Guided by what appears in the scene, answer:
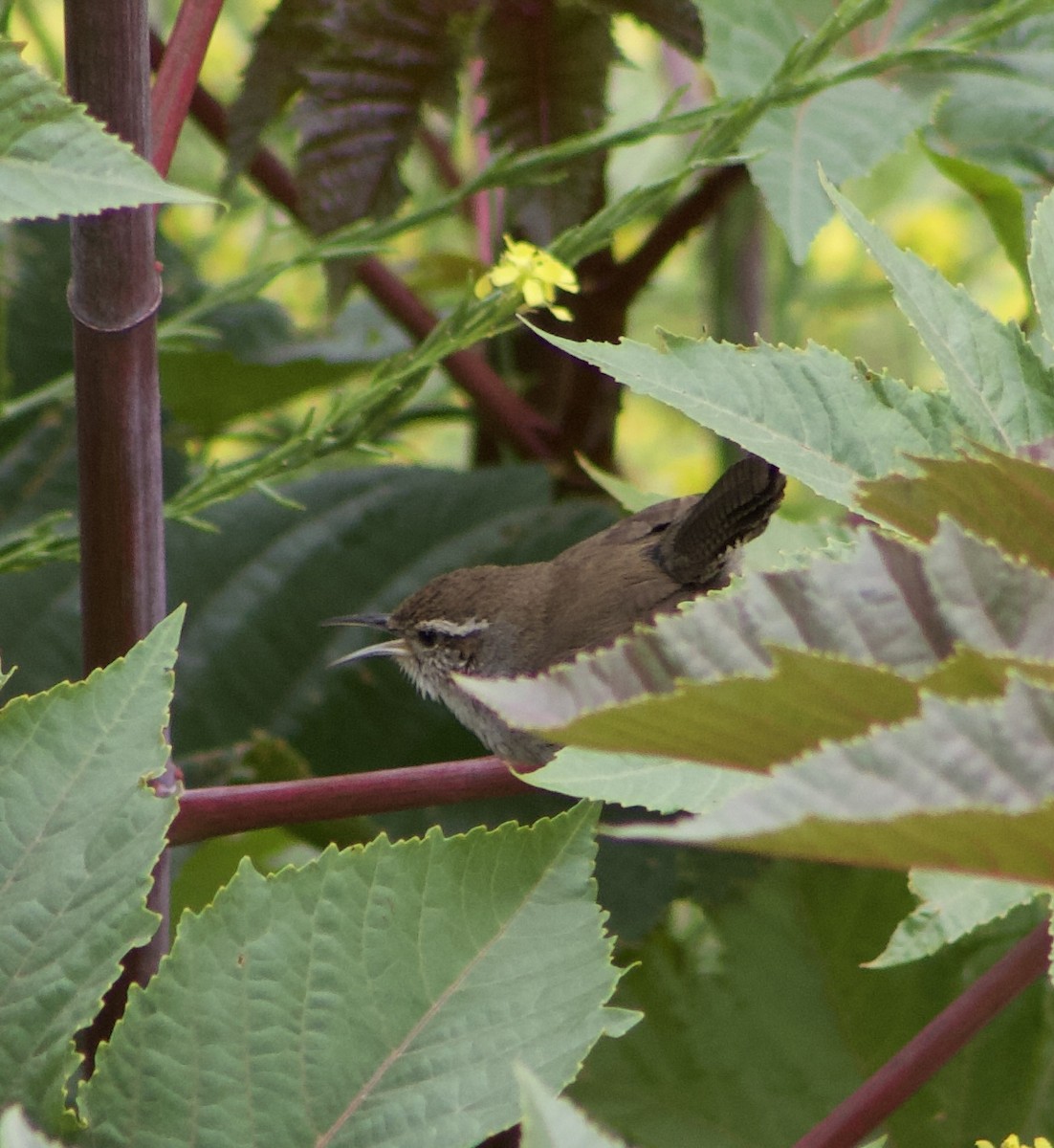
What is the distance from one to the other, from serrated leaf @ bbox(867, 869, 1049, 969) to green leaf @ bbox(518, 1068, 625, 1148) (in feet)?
0.78

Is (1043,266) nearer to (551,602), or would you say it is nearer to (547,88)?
(547,88)

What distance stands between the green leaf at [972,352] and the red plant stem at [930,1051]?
0.28 metres

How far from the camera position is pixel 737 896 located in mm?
1331

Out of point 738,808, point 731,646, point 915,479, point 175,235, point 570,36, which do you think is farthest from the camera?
point 175,235

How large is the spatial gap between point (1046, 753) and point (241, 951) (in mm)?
394

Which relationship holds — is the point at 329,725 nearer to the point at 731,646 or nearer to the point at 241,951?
the point at 241,951

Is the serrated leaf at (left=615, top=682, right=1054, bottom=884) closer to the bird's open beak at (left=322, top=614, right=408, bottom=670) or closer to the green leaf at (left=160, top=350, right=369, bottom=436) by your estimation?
the bird's open beak at (left=322, top=614, right=408, bottom=670)

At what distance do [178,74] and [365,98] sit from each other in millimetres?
350

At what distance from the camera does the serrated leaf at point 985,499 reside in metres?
0.55

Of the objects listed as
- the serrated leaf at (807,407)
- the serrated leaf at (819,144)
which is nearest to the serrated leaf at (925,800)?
the serrated leaf at (807,407)

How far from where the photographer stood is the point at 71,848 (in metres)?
0.65

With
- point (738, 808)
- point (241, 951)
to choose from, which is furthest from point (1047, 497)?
point (241, 951)

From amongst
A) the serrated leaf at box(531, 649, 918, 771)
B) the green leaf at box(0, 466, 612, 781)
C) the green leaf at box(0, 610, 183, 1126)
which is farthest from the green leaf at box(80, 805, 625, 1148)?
the green leaf at box(0, 466, 612, 781)

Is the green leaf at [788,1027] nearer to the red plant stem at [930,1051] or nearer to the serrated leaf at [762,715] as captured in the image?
the red plant stem at [930,1051]
